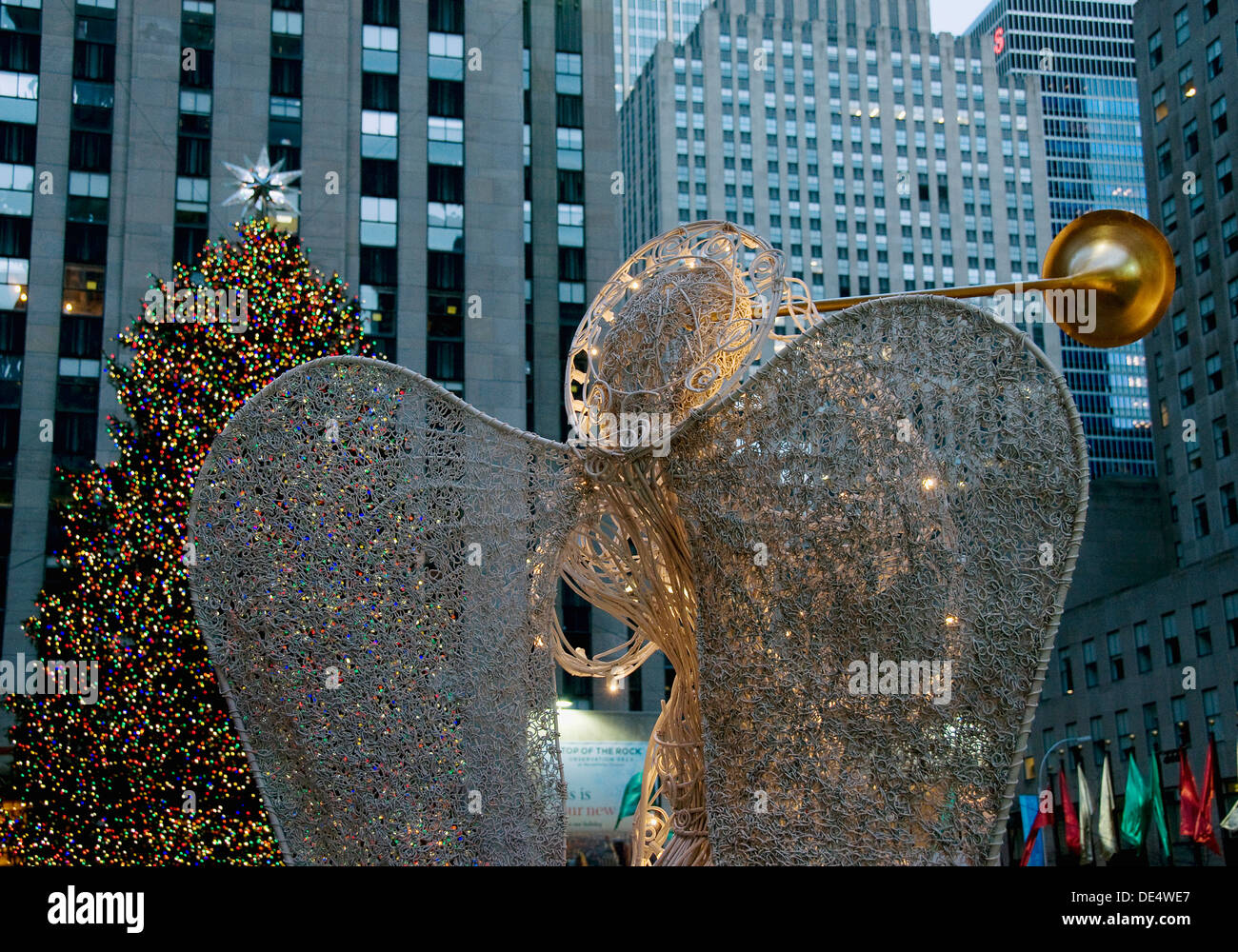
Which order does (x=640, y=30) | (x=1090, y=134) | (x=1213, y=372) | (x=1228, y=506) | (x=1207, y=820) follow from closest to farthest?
(x=1207, y=820) → (x=1228, y=506) → (x=1213, y=372) → (x=1090, y=134) → (x=640, y=30)

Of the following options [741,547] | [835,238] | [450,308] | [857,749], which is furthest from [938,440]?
[835,238]

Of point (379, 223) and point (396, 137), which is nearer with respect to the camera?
point (379, 223)

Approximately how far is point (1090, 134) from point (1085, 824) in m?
93.4

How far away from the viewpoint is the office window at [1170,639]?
186 feet

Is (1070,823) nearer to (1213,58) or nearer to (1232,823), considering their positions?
(1232,823)

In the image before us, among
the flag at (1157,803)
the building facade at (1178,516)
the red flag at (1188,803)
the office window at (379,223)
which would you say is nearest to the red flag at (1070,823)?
the flag at (1157,803)

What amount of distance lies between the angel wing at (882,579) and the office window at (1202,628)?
47.9 metres

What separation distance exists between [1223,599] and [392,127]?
1439 inches

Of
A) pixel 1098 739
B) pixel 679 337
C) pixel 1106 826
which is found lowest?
pixel 1106 826

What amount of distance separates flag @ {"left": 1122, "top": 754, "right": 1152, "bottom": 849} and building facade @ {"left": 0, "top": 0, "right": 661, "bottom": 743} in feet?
54.0

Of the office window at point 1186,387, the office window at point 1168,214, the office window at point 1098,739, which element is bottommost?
the office window at point 1098,739

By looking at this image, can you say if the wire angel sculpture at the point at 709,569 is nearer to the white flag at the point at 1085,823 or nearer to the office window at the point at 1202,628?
the white flag at the point at 1085,823

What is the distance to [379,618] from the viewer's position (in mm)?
12070

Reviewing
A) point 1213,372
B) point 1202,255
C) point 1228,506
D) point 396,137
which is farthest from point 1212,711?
point 396,137
